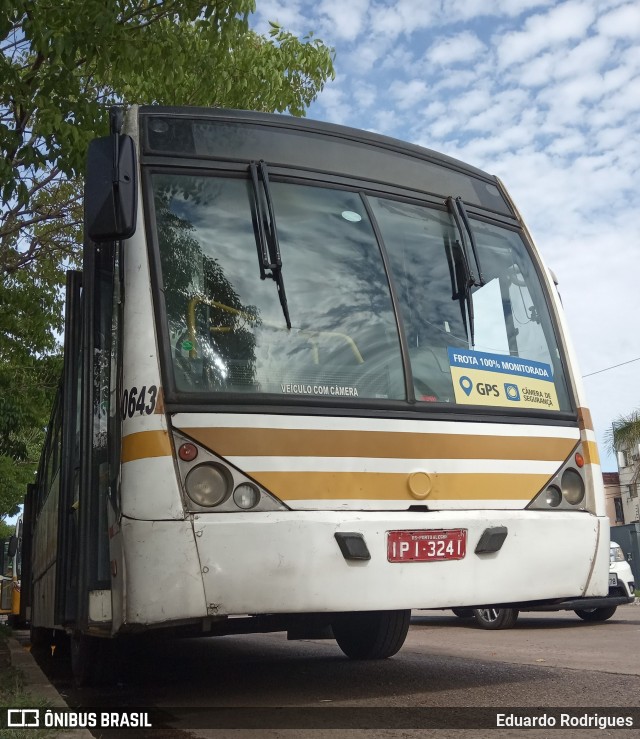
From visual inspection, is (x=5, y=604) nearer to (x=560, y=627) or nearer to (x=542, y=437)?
(x=560, y=627)

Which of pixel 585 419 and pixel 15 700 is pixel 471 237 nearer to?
pixel 585 419

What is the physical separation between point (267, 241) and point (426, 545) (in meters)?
1.73

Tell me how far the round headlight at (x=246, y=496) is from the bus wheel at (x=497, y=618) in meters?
7.18

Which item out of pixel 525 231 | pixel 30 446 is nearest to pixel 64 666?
pixel 525 231

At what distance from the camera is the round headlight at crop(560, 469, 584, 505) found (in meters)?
5.14

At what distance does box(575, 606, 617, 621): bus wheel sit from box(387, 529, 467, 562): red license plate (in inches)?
296

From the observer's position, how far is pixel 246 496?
435 cm

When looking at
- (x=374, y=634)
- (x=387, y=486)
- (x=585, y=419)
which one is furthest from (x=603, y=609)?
(x=387, y=486)

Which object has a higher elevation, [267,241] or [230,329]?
[267,241]

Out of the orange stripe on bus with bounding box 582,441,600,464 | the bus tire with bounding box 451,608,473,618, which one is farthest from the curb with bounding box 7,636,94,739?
the bus tire with bounding box 451,608,473,618

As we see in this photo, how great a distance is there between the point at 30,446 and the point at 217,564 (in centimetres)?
2352

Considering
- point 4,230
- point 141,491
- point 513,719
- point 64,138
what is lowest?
point 513,719

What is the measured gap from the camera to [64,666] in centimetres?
904

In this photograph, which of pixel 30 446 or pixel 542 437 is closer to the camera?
pixel 542 437
